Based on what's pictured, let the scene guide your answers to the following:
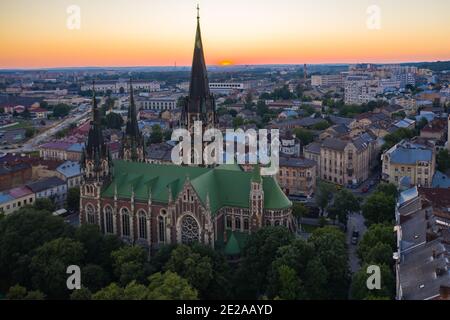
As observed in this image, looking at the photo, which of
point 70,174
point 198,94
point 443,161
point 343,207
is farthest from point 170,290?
point 443,161


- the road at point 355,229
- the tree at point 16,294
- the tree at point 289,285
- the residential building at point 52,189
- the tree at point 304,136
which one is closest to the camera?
the tree at point 16,294

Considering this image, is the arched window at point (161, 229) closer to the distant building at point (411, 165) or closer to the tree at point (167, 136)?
the distant building at point (411, 165)

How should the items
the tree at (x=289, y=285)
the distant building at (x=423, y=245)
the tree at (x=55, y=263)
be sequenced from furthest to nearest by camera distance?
1. the tree at (x=55, y=263)
2. the tree at (x=289, y=285)
3. the distant building at (x=423, y=245)

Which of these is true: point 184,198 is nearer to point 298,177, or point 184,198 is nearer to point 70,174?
point 298,177

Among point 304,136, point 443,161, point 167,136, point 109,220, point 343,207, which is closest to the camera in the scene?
point 109,220

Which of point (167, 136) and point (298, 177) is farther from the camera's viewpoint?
point (167, 136)

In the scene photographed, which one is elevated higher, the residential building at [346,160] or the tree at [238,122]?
the tree at [238,122]

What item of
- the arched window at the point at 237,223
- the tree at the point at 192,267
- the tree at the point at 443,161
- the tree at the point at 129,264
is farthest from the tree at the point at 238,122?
the tree at the point at 192,267

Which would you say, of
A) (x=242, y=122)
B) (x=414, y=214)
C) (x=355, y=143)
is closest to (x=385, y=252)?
(x=414, y=214)
